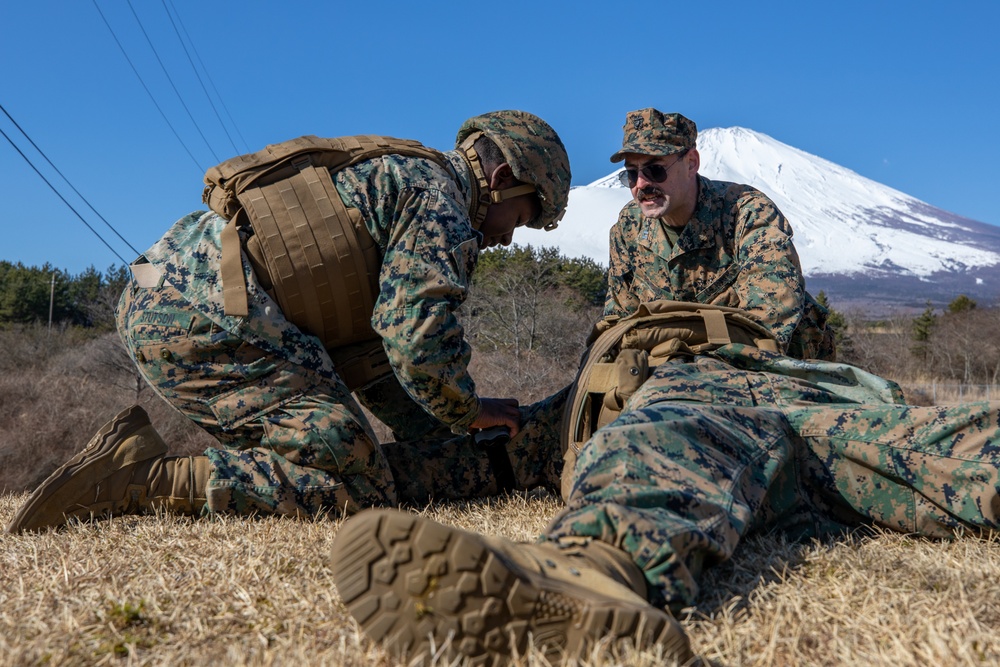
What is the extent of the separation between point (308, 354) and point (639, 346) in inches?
53.2

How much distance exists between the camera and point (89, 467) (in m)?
3.46

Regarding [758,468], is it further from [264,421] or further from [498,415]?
[264,421]

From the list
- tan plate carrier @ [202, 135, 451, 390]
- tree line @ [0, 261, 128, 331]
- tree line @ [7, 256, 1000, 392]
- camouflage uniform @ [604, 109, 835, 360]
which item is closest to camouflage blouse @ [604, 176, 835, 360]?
camouflage uniform @ [604, 109, 835, 360]

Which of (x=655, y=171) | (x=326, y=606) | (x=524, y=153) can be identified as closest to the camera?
(x=326, y=606)

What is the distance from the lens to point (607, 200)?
174m

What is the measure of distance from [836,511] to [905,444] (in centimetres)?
34

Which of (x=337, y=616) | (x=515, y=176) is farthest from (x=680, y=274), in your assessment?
(x=337, y=616)

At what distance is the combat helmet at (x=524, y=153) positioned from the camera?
4.09 meters

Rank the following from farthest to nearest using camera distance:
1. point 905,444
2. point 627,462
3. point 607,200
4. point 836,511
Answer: point 607,200
point 836,511
point 905,444
point 627,462

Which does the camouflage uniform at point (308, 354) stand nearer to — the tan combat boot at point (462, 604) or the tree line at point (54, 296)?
the tan combat boot at point (462, 604)

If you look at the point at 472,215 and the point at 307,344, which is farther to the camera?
the point at 472,215

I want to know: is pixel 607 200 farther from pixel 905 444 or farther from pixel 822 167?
pixel 905 444

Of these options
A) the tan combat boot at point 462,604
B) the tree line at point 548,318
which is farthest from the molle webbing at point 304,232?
the tree line at point 548,318

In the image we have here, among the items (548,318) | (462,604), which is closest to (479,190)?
(462,604)
